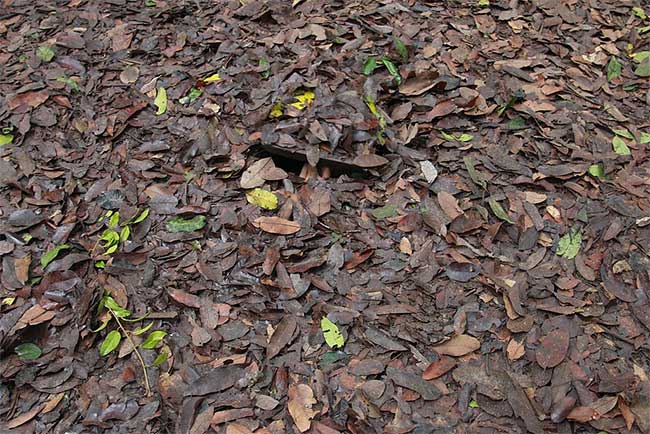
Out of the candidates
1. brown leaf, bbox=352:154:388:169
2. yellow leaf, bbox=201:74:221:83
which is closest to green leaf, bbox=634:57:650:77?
brown leaf, bbox=352:154:388:169

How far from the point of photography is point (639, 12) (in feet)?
13.2

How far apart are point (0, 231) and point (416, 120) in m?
2.10

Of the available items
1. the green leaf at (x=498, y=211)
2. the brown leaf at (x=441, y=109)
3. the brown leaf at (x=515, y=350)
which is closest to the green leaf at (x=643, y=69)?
the brown leaf at (x=441, y=109)

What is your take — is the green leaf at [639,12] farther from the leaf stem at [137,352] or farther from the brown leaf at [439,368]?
the leaf stem at [137,352]

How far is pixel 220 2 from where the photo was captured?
157 inches

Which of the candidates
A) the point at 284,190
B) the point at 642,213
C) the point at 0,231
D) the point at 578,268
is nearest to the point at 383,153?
the point at 284,190

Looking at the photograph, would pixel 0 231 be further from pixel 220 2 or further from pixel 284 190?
pixel 220 2

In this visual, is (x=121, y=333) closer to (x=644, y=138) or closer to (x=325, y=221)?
(x=325, y=221)

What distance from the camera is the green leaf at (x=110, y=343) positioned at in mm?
2508

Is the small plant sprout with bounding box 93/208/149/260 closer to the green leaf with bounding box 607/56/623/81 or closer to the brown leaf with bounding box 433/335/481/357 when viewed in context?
the brown leaf with bounding box 433/335/481/357

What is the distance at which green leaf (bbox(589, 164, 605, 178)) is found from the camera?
3066 millimetres

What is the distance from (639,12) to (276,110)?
2593 mm

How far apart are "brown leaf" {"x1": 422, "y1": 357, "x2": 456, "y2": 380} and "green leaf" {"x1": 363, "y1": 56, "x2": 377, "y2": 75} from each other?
1635 millimetres

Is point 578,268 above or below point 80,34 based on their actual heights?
below
